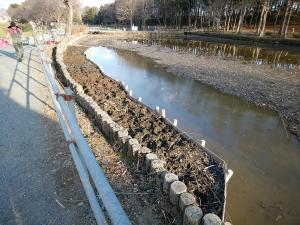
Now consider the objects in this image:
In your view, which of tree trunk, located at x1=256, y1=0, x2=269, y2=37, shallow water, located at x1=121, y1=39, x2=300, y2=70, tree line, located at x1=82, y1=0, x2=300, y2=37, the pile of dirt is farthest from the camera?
tree line, located at x1=82, y1=0, x2=300, y2=37

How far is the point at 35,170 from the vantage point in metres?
4.27

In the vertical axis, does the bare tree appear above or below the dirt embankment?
above

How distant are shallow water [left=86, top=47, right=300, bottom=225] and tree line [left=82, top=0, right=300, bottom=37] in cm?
2834

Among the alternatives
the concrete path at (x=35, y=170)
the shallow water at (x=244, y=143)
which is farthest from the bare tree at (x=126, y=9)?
the concrete path at (x=35, y=170)

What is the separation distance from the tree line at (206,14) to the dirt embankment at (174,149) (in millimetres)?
32647

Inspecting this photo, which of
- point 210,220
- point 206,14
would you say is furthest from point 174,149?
point 206,14

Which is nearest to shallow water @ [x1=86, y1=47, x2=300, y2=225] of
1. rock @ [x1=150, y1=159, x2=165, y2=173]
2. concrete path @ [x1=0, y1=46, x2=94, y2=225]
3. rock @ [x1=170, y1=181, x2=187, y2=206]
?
rock @ [x1=170, y1=181, x2=187, y2=206]

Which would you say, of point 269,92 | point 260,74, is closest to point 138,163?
point 269,92

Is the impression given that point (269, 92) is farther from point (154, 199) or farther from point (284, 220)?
point (154, 199)

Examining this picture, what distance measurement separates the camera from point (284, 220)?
4.81 meters

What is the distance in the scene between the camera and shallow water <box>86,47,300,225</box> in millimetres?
5094

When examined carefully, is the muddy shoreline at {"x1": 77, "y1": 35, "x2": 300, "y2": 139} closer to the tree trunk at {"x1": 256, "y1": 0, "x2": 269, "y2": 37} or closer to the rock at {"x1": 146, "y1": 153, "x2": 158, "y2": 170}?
the rock at {"x1": 146, "y1": 153, "x2": 158, "y2": 170}

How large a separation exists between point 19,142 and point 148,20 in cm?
7072

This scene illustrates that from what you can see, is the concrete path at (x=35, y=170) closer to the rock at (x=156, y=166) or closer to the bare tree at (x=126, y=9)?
the rock at (x=156, y=166)
